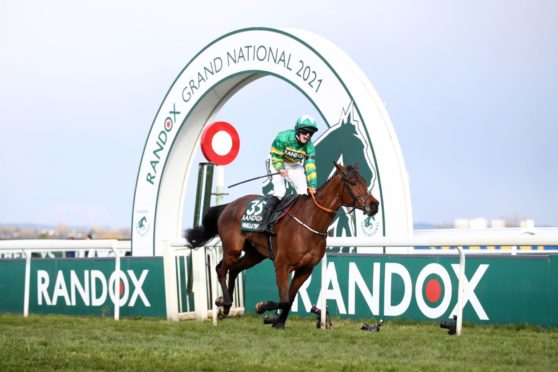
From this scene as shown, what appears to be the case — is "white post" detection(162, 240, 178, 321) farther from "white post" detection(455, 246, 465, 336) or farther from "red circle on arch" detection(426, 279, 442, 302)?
"white post" detection(455, 246, 465, 336)

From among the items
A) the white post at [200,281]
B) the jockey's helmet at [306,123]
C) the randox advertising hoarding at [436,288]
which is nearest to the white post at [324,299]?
the randox advertising hoarding at [436,288]

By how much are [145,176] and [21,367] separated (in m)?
9.76

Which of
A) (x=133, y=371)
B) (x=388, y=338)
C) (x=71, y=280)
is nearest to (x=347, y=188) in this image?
(x=388, y=338)

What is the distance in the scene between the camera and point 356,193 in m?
8.09

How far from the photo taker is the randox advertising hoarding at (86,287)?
36.8 feet

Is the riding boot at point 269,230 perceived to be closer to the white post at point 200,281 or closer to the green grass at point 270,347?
the green grass at point 270,347

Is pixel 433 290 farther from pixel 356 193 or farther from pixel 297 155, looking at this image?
pixel 297 155

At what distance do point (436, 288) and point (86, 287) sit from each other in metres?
5.16

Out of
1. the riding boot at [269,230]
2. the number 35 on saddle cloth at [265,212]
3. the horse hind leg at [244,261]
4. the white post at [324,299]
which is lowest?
the white post at [324,299]

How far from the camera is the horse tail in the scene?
31.3 ft

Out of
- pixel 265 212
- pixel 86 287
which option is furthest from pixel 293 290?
pixel 86 287

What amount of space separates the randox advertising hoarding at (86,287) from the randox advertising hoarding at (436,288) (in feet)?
7.00

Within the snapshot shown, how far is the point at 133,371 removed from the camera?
5711 millimetres

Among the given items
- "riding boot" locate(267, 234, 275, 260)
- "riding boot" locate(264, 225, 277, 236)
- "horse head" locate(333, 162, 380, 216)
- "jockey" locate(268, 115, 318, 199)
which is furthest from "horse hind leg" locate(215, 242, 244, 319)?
"horse head" locate(333, 162, 380, 216)
